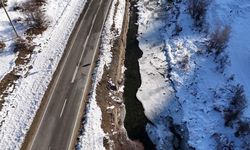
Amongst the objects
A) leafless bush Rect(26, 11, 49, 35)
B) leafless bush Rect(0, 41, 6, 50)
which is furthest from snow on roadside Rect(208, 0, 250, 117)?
leafless bush Rect(0, 41, 6, 50)

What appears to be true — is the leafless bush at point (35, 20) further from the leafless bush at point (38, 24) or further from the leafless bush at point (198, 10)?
the leafless bush at point (198, 10)

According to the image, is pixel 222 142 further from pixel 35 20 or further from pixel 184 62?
pixel 35 20

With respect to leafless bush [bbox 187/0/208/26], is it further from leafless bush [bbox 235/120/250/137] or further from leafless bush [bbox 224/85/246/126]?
leafless bush [bbox 235/120/250/137]

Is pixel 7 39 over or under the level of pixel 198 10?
under

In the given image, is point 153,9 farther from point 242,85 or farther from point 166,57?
point 242,85

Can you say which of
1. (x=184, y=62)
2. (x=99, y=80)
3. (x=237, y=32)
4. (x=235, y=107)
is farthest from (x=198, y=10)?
(x=99, y=80)

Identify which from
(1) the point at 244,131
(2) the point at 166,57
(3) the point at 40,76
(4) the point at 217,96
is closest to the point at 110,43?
(2) the point at 166,57

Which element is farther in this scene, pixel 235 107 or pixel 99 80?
pixel 99 80

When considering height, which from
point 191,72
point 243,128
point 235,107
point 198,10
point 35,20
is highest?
point 198,10
